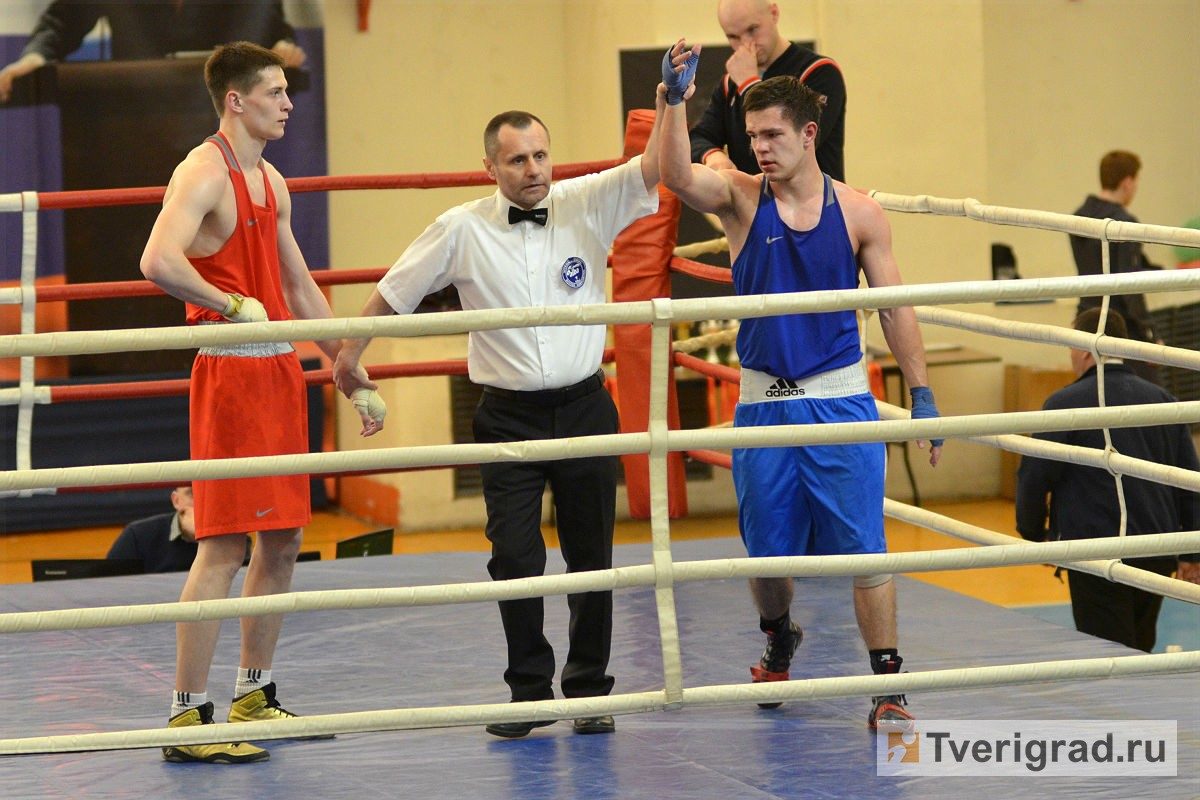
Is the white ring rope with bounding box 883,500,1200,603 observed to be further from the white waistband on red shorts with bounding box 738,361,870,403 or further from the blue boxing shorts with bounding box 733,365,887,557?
the white waistband on red shorts with bounding box 738,361,870,403

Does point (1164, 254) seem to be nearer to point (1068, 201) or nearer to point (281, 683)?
point (1068, 201)

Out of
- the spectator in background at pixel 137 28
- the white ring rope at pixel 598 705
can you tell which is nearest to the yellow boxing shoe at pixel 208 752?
the white ring rope at pixel 598 705

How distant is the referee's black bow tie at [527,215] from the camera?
3.29m

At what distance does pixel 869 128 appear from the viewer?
944 centimetres

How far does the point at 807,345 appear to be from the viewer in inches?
129

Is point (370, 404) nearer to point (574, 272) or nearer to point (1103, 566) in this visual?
point (574, 272)

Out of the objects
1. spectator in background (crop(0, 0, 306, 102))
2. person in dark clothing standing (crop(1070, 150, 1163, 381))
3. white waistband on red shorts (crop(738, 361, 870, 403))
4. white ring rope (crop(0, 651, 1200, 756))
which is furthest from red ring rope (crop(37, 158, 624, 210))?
spectator in background (crop(0, 0, 306, 102))

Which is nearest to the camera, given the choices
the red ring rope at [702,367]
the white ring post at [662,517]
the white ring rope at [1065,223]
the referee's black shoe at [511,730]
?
the white ring post at [662,517]

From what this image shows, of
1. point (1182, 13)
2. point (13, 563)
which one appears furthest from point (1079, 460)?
point (1182, 13)

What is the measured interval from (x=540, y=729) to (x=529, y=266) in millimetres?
1009

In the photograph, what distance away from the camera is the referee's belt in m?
3.31

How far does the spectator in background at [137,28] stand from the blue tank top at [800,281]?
688 cm

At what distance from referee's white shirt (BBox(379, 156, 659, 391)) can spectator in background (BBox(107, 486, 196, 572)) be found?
239 cm

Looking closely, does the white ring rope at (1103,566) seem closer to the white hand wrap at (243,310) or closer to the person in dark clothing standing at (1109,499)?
the person in dark clothing standing at (1109,499)
